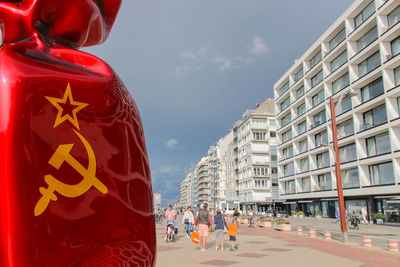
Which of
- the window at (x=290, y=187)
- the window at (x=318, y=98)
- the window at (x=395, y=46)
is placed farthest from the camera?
the window at (x=290, y=187)

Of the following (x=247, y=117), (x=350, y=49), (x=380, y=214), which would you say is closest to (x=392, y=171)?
(x=380, y=214)

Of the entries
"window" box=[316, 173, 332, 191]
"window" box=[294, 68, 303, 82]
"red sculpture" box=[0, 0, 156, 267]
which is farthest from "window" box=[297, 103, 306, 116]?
"red sculpture" box=[0, 0, 156, 267]

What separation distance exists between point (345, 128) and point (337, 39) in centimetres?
1000

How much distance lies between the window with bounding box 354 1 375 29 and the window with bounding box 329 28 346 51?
7.21ft

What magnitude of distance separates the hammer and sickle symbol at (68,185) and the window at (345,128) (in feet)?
115

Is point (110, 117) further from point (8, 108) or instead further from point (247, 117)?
point (247, 117)

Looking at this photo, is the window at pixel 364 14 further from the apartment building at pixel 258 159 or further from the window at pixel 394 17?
the apartment building at pixel 258 159

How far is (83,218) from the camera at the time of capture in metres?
1.71

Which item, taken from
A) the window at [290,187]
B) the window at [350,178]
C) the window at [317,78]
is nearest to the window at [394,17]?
the window at [317,78]

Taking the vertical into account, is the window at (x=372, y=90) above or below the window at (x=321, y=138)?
above

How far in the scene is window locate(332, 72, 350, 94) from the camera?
113 ft

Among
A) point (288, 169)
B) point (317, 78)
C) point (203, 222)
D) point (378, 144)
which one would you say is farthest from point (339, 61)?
point (203, 222)

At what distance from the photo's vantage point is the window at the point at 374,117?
1149 inches

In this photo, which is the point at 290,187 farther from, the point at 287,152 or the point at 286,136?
the point at 286,136
